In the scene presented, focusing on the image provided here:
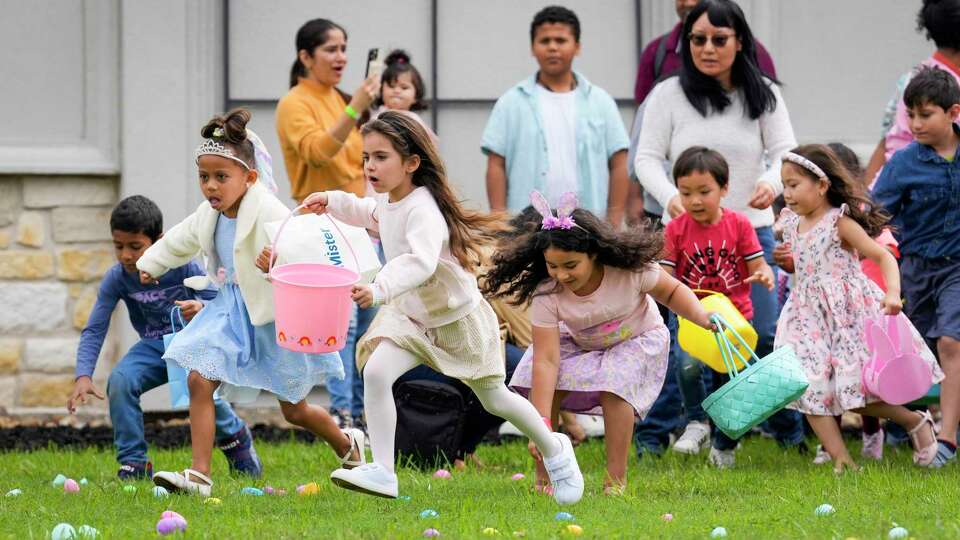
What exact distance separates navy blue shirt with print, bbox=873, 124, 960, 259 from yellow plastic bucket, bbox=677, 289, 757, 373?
830 mm

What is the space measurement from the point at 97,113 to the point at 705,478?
4251 mm

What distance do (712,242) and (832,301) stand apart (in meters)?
0.61

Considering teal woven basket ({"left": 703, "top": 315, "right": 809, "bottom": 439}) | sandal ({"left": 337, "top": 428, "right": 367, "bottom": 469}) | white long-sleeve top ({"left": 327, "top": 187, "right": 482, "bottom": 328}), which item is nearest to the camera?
white long-sleeve top ({"left": 327, "top": 187, "right": 482, "bottom": 328})

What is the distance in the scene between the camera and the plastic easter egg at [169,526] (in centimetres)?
461

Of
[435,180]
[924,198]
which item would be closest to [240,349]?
[435,180]

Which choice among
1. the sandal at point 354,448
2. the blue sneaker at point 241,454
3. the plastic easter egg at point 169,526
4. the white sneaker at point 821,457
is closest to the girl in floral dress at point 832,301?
the white sneaker at point 821,457

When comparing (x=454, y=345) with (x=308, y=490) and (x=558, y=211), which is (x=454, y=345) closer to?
(x=558, y=211)

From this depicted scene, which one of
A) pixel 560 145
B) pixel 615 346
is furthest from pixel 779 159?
pixel 615 346

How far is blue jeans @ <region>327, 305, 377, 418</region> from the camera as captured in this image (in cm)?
755

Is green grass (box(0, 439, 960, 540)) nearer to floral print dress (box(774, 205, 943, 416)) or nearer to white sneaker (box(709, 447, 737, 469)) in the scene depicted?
white sneaker (box(709, 447, 737, 469))

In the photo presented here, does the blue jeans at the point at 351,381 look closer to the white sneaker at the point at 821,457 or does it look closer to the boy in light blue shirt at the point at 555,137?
the boy in light blue shirt at the point at 555,137

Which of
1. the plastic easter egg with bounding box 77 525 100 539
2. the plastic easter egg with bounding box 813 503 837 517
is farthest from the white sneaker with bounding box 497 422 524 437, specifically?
the plastic easter egg with bounding box 77 525 100 539

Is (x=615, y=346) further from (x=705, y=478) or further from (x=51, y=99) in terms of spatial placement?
(x=51, y=99)

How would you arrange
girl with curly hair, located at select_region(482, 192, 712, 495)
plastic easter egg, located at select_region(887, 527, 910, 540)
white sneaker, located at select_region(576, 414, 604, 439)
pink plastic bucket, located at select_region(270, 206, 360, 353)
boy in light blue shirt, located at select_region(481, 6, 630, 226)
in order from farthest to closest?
1. white sneaker, located at select_region(576, 414, 604, 439)
2. boy in light blue shirt, located at select_region(481, 6, 630, 226)
3. girl with curly hair, located at select_region(482, 192, 712, 495)
4. pink plastic bucket, located at select_region(270, 206, 360, 353)
5. plastic easter egg, located at select_region(887, 527, 910, 540)
